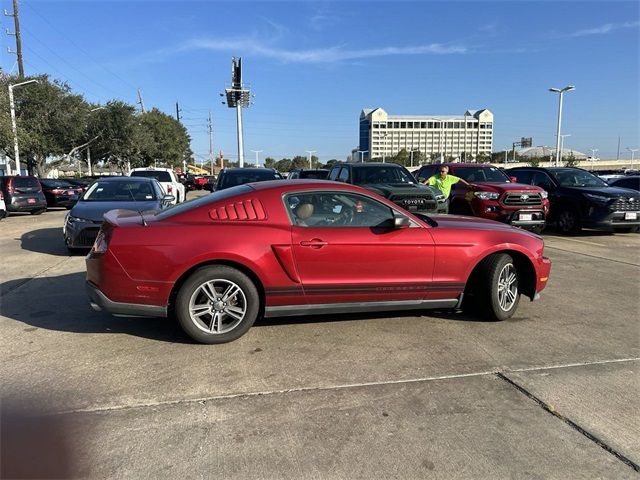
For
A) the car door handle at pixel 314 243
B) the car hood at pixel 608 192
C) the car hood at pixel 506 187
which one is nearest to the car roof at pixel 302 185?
the car door handle at pixel 314 243

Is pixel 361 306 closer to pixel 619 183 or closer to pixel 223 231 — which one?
pixel 223 231

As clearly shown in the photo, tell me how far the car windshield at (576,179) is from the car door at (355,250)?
10.0m

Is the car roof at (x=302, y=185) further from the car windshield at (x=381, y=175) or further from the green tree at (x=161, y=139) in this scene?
the green tree at (x=161, y=139)

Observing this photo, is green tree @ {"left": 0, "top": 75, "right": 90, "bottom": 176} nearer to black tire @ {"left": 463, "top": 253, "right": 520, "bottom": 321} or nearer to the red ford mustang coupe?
the red ford mustang coupe

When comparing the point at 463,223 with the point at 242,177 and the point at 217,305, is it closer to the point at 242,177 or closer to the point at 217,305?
the point at 217,305

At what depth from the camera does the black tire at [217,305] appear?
4430mm

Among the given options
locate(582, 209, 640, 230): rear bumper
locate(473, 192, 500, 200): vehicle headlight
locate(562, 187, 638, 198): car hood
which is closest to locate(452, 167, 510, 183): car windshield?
locate(473, 192, 500, 200): vehicle headlight

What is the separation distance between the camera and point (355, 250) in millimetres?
4703

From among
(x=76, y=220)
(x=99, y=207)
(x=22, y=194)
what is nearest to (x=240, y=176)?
(x=99, y=207)

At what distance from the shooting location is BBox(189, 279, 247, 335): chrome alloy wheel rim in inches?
176

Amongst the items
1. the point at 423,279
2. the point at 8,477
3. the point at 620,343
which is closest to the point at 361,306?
the point at 423,279

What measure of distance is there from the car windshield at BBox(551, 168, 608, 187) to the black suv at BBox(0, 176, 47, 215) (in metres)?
17.6

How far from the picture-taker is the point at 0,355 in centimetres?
435

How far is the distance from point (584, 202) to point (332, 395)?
36.1ft
